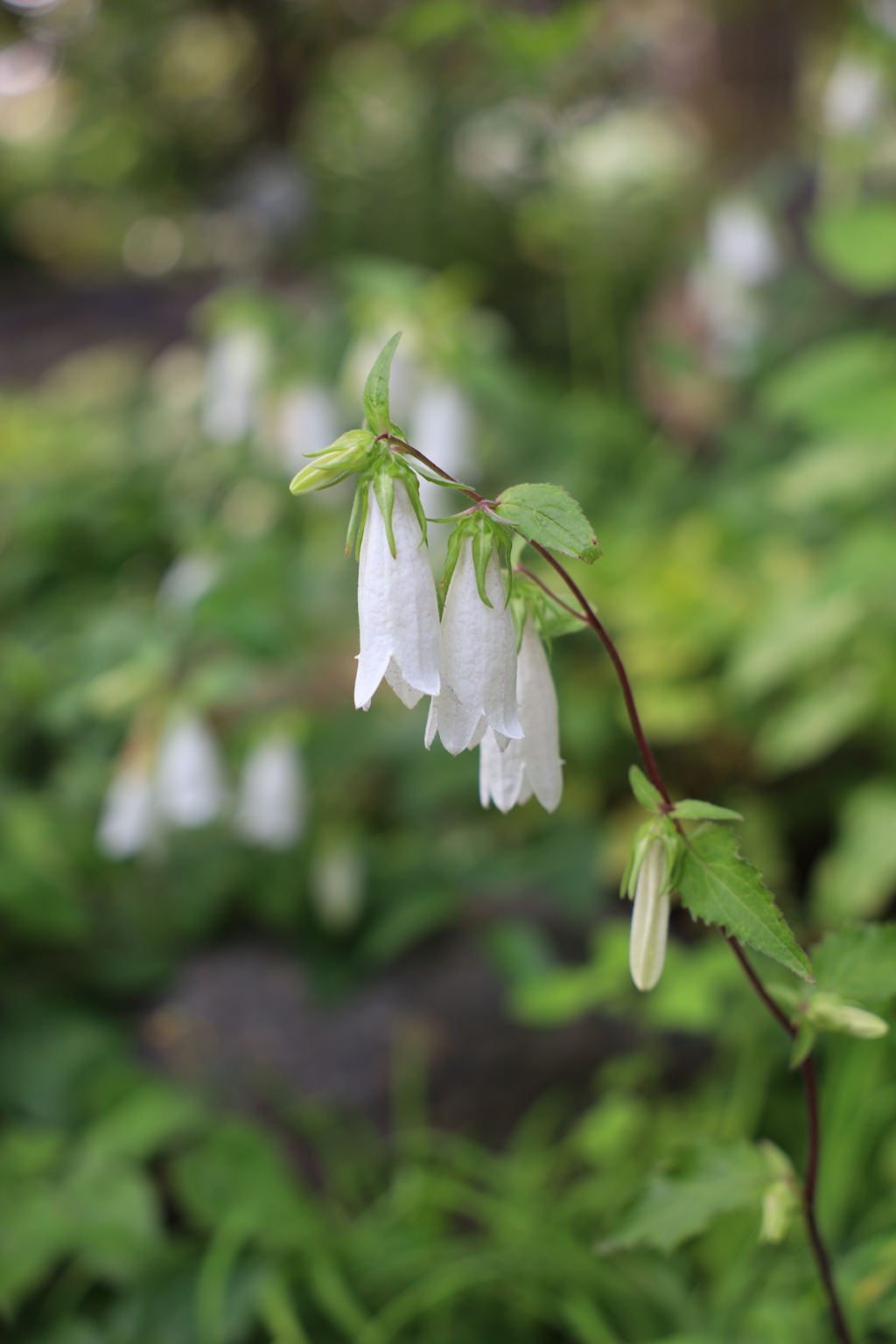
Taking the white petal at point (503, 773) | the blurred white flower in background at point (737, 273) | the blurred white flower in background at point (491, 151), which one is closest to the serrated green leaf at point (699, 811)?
the white petal at point (503, 773)

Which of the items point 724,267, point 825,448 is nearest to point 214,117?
point 724,267

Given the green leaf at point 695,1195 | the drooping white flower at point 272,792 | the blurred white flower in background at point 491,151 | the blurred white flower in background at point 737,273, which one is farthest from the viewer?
the blurred white flower in background at point 491,151

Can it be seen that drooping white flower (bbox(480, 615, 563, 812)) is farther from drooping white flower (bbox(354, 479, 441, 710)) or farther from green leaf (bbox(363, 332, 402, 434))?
green leaf (bbox(363, 332, 402, 434))

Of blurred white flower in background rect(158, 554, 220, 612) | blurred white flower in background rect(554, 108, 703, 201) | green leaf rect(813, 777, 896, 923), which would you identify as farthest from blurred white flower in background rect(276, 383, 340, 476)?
blurred white flower in background rect(554, 108, 703, 201)

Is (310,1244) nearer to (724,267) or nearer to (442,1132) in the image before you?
(442,1132)

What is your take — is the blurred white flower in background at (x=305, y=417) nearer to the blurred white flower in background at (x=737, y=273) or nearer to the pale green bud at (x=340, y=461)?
the blurred white flower in background at (x=737, y=273)

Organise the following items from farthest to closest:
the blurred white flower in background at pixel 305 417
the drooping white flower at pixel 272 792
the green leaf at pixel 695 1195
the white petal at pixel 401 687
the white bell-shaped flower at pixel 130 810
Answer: the blurred white flower in background at pixel 305 417 → the drooping white flower at pixel 272 792 → the white bell-shaped flower at pixel 130 810 → the green leaf at pixel 695 1195 → the white petal at pixel 401 687
